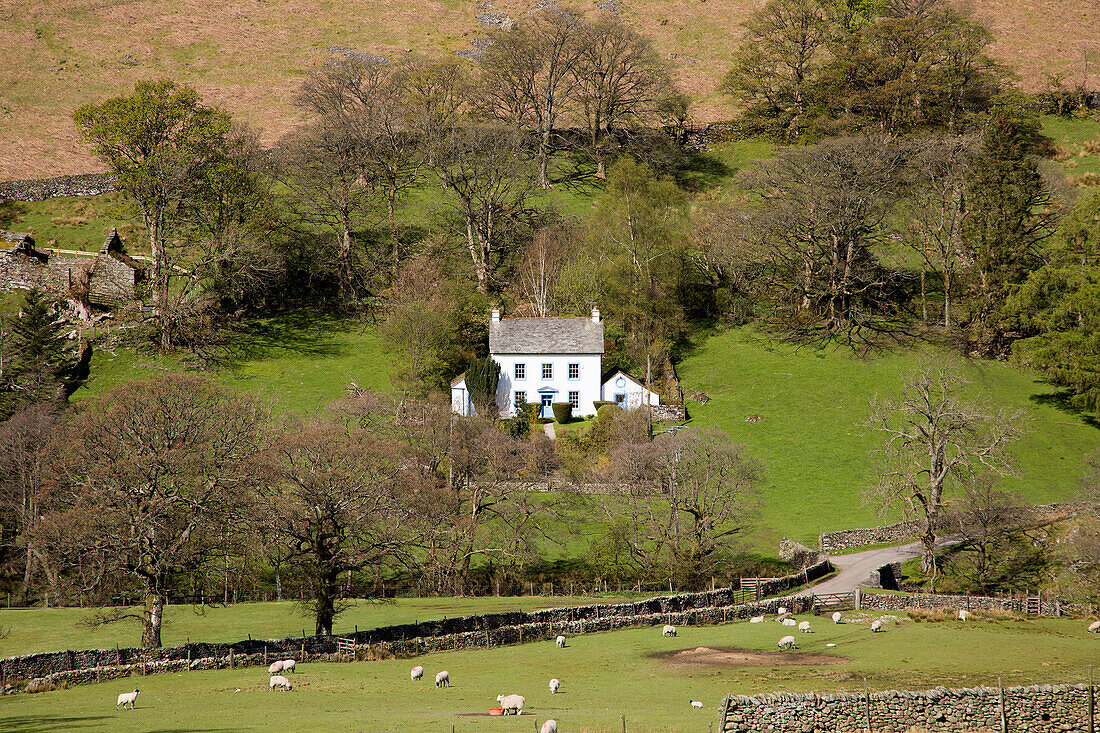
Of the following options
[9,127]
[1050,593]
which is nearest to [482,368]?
[1050,593]

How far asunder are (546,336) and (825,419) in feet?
78.2

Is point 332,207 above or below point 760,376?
above

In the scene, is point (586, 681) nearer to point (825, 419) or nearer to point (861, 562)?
point (861, 562)

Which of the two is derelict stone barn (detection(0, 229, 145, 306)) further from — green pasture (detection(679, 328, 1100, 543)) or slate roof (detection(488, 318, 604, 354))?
green pasture (detection(679, 328, 1100, 543))

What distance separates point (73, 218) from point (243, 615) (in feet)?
208

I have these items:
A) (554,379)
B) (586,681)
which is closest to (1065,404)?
(554,379)

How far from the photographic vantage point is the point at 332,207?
89125 mm

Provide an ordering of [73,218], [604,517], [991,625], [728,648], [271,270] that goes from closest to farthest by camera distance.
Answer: [728,648], [991,625], [604,517], [271,270], [73,218]

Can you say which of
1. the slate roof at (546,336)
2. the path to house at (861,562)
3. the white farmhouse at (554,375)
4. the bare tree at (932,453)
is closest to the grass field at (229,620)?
the path to house at (861,562)

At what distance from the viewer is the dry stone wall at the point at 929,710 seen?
2487cm

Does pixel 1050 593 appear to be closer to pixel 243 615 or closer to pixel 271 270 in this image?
pixel 243 615

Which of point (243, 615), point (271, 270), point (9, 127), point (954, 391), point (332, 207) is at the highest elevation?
point (9, 127)

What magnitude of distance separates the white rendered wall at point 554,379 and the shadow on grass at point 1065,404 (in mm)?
35039

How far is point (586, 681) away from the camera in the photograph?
3259cm
